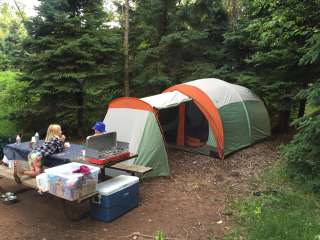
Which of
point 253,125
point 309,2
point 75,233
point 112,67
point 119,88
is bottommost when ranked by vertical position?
point 75,233

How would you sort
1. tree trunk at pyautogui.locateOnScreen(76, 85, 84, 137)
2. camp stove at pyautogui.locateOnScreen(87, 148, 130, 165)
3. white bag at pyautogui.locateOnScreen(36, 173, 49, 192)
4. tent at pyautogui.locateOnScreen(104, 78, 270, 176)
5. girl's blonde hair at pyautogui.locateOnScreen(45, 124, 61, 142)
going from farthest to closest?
tree trunk at pyautogui.locateOnScreen(76, 85, 84, 137) < tent at pyautogui.locateOnScreen(104, 78, 270, 176) < girl's blonde hair at pyautogui.locateOnScreen(45, 124, 61, 142) < camp stove at pyautogui.locateOnScreen(87, 148, 130, 165) < white bag at pyautogui.locateOnScreen(36, 173, 49, 192)

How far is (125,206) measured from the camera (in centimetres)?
508

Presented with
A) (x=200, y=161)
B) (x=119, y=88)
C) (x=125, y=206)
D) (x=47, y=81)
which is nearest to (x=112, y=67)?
(x=119, y=88)

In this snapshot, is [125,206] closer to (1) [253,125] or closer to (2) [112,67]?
(1) [253,125]

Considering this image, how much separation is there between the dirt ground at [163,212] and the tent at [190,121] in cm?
78

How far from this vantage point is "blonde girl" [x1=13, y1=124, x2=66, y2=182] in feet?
17.1

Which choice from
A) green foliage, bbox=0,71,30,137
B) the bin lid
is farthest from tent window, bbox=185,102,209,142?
green foliage, bbox=0,71,30,137

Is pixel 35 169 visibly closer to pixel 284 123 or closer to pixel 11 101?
pixel 11 101

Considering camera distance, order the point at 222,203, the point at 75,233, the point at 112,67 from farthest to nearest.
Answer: the point at 112,67 → the point at 222,203 → the point at 75,233

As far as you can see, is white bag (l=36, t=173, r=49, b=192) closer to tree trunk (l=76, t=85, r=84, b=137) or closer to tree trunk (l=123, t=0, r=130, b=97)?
tree trunk (l=76, t=85, r=84, b=137)

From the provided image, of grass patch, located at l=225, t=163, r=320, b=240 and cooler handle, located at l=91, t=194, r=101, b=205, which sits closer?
grass patch, located at l=225, t=163, r=320, b=240

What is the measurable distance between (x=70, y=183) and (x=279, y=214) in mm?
2978

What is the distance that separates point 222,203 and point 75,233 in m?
2.47

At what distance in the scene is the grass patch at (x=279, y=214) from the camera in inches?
161
